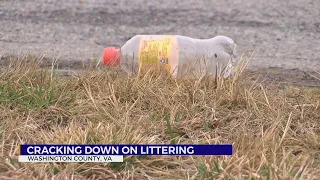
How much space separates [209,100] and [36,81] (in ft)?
3.68

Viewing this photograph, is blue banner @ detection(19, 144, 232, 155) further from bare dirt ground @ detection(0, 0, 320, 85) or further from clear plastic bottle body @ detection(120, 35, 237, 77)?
bare dirt ground @ detection(0, 0, 320, 85)

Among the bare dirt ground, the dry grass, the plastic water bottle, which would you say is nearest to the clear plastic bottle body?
the plastic water bottle

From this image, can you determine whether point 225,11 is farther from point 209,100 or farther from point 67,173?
point 67,173

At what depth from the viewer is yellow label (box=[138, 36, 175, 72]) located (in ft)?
13.2

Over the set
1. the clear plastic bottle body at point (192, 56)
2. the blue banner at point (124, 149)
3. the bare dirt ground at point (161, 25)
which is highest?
the bare dirt ground at point (161, 25)

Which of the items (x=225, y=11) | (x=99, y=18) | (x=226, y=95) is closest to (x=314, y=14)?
(x=225, y=11)

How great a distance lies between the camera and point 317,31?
273 inches

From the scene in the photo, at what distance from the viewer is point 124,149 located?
2727mm

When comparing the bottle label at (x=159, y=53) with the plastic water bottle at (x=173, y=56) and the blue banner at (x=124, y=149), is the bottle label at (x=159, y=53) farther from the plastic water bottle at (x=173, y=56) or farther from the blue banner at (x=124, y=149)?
the blue banner at (x=124, y=149)

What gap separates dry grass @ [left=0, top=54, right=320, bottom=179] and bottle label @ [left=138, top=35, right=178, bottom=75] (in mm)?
184

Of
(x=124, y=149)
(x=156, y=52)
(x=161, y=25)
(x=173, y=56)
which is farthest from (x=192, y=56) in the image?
(x=161, y=25)

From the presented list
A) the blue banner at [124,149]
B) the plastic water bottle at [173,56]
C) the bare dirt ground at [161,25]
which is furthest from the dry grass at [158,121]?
the bare dirt ground at [161,25]

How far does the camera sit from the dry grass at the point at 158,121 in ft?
8.66

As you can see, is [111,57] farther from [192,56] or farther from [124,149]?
[124,149]
